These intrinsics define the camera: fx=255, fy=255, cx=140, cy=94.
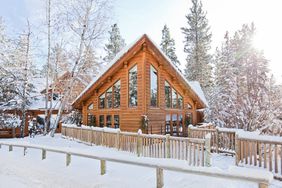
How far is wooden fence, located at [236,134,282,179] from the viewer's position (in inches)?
335

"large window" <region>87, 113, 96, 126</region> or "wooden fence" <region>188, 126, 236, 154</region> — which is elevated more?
"large window" <region>87, 113, 96, 126</region>

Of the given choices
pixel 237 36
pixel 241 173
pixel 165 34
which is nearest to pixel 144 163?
pixel 241 173

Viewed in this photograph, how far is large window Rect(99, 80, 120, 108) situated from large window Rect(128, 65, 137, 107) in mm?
1179

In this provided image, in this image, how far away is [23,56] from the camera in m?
23.3

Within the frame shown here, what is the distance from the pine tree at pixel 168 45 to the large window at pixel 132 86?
25958 millimetres

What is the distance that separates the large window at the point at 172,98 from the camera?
1805cm

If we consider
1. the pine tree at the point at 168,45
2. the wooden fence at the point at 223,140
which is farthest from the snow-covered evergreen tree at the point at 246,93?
the pine tree at the point at 168,45

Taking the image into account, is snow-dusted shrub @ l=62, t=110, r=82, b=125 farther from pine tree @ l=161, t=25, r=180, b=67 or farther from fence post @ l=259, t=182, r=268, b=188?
fence post @ l=259, t=182, r=268, b=188

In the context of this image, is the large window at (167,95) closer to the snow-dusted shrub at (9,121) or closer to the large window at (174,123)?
the large window at (174,123)

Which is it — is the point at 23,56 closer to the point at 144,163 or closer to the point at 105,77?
the point at 105,77

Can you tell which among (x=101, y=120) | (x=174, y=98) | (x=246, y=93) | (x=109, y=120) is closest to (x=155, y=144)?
(x=109, y=120)

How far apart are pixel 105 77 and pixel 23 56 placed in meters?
10.8

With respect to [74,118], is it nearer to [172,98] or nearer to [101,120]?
[101,120]

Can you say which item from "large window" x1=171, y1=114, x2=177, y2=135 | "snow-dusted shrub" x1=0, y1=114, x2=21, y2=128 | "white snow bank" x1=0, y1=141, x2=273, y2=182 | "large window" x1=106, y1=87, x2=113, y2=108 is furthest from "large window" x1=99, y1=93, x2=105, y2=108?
"white snow bank" x1=0, y1=141, x2=273, y2=182
